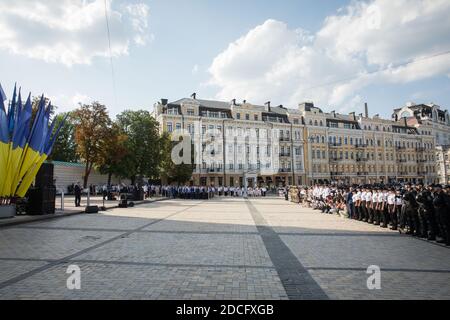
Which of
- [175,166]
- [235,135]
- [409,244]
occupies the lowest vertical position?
[409,244]

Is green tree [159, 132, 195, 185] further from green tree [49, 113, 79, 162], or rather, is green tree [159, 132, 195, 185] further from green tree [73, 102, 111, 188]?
green tree [49, 113, 79, 162]

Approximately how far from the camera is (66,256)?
8.02 metres

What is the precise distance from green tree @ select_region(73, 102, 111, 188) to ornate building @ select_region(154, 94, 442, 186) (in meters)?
20.7

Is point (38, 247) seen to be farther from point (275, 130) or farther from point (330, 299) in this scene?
point (275, 130)

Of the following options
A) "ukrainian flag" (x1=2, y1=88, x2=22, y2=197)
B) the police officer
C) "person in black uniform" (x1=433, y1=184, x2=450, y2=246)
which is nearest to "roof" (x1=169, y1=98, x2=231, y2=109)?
"ukrainian flag" (x1=2, y1=88, x2=22, y2=197)

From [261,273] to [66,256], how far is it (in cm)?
493

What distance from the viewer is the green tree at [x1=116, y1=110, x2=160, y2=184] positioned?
4488cm

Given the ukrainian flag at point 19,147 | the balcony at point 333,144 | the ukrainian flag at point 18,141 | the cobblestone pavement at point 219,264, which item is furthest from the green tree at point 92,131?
the balcony at point 333,144

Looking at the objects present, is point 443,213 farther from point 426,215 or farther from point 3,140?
point 3,140

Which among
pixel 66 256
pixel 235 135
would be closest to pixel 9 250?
pixel 66 256

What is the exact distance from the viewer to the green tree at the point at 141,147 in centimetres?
4488

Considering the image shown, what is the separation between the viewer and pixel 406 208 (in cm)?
1264

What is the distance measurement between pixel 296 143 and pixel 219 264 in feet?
220

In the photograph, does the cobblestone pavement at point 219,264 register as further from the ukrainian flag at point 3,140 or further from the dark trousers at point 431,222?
the ukrainian flag at point 3,140
